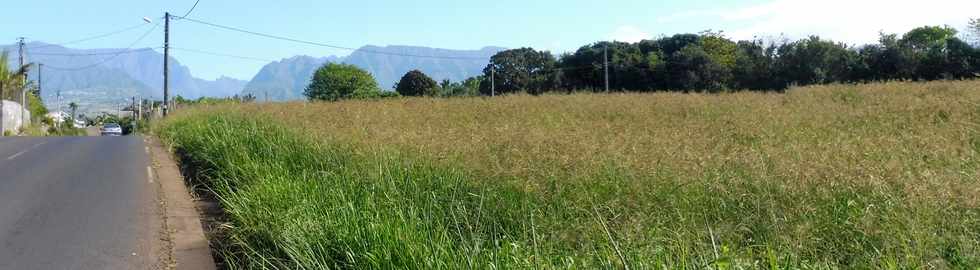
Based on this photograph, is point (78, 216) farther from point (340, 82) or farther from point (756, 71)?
point (340, 82)

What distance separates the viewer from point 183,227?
7781mm

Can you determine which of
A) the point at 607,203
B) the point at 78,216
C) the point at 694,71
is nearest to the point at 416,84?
the point at 694,71

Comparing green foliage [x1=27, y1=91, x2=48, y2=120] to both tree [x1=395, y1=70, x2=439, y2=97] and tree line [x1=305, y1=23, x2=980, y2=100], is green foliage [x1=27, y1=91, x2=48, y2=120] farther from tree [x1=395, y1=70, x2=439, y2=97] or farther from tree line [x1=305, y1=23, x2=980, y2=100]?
tree [x1=395, y1=70, x2=439, y2=97]

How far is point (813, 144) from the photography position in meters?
8.04

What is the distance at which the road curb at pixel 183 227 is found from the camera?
631 cm

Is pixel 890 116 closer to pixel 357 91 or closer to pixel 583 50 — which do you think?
pixel 583 50

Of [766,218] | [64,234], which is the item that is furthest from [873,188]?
[64,234]

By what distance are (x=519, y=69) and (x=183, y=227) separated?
56.4 meters

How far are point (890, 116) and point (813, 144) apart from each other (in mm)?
5245

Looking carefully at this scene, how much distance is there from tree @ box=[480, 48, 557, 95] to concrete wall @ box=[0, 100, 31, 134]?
2998 cm

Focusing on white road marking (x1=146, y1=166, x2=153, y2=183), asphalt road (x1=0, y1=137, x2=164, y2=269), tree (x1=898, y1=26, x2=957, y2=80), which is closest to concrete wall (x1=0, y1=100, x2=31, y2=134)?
asphalt road (x1=0, y1=137, x2=164, y2=269)

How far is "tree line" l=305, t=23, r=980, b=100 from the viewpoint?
34.7 metres

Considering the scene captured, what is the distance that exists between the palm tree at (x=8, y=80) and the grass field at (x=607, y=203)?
4033 cm

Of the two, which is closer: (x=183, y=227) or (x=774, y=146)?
(x=183, y=227)
